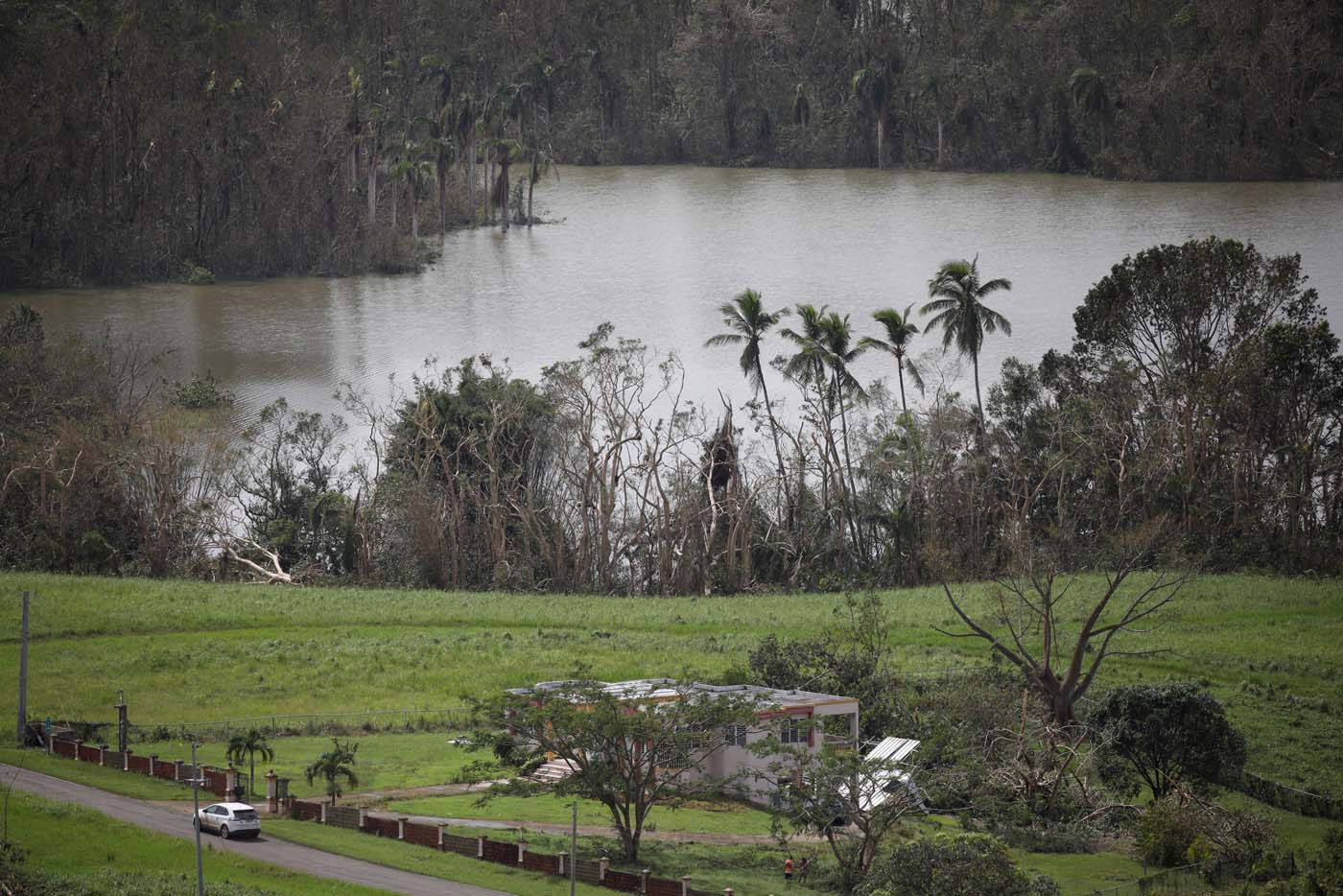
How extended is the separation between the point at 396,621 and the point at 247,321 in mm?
48120

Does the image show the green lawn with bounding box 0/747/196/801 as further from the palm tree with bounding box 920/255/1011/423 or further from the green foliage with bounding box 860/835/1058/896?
the palm tree with bounding box 920/255/1011/423

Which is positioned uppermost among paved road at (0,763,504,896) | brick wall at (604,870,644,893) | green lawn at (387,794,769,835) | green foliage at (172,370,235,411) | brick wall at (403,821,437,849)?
green foliage at (172,370,235,411)

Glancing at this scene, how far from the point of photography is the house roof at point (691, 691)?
2029 inches

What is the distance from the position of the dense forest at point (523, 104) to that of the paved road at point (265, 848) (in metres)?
82.7

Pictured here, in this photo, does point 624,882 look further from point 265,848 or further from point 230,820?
point 230,820

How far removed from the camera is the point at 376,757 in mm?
54125

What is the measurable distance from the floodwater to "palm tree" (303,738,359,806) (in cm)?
5107

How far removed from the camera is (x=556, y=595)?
83.1m

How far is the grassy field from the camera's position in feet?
201

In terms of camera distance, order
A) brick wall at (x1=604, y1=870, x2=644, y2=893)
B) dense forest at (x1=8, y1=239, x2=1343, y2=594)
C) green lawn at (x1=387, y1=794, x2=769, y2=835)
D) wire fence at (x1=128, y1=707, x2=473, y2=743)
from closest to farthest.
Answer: brick wall at (x1=604, y1=870, x2=644, y2=893), green lawn at (x1=387, y1=794, x2=769, y2=835), wire fence at (x1=128, y1=707, x2=473, y2=743), dense forest at (x1=8, y1=239, x2=1343, y2=594)

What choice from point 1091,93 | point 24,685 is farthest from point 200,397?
point 1091,93

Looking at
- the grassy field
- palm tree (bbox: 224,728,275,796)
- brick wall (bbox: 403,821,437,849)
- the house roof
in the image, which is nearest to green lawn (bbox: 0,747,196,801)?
palm tree (bbox: 224,728,275,796)

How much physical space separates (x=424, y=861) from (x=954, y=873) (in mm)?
12911

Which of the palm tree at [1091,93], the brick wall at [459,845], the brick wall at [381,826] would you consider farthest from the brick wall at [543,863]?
the palm tree at [1091,93]
